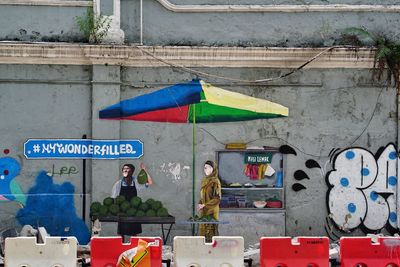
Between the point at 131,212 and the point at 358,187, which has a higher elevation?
the point at 358,187

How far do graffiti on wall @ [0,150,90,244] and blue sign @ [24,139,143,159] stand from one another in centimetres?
33

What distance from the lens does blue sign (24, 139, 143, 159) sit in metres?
12.9

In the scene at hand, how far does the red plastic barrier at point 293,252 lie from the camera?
10.2m

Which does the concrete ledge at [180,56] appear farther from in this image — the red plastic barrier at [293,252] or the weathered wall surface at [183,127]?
the red plastic barrier at [293,252]

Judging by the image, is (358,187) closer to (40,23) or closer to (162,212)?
(162,212)

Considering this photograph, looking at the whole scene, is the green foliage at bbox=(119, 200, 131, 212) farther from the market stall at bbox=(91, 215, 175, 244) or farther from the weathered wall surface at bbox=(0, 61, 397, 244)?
the weathered wall surface at bbox=(0, 61, 397, 244)

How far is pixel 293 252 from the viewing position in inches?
403

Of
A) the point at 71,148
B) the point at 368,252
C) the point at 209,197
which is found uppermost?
the point at 71,148

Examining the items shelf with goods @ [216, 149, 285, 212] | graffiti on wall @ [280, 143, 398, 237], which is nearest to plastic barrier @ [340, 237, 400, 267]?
graffiti on wall @ [280, 143, 398, 237]

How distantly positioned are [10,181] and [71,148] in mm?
1405

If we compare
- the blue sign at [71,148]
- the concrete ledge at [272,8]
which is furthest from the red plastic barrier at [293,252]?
the concrete ledge at [272,8]

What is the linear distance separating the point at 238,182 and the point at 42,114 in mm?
4282

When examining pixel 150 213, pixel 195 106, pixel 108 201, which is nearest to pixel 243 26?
pixel 195 106

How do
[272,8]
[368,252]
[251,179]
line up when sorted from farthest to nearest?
[251,179], [272,8], [368,252]
